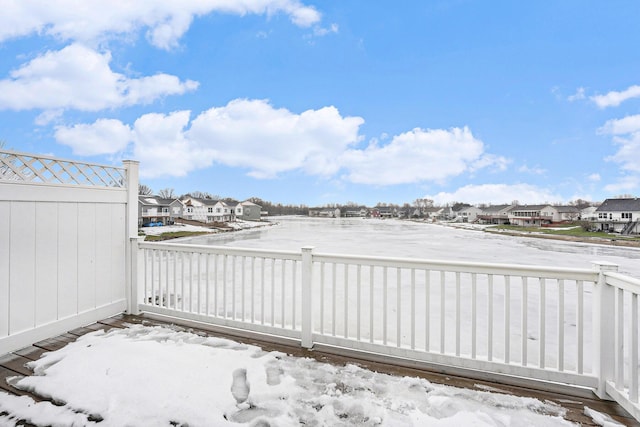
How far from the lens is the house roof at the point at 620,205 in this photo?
24.3 m

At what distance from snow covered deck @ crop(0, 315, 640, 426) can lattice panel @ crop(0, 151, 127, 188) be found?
1.35 metres

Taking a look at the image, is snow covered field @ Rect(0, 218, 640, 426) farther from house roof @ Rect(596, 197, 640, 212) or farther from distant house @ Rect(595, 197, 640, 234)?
house roof @ Rect(596, 197, 640, 212)

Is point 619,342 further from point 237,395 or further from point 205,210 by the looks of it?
point 205,210

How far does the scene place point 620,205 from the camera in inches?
1007

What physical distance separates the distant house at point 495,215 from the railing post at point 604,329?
48.1 m

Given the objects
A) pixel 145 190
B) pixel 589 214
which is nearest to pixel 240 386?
pixel 145 190

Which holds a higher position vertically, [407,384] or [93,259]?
[93,259]

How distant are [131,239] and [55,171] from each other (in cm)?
96

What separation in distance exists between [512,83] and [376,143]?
423 inches

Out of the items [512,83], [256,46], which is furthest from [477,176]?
[256,46]

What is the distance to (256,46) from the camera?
1158 centimetres

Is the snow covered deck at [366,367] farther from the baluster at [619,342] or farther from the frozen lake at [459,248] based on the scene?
the frozen lake at [459,248]

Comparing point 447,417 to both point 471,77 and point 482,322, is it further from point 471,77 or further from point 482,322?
point 471,77

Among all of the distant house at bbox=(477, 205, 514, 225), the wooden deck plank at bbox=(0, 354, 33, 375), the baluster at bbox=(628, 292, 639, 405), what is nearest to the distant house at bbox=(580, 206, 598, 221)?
the distant house at bbox=(477, 205, 514, 225)
